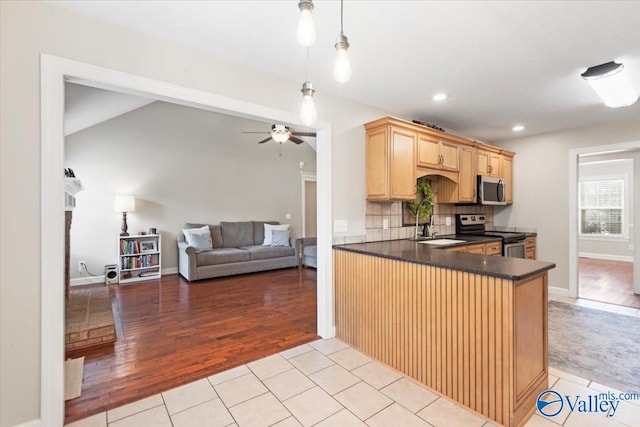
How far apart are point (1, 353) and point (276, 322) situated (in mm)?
2132

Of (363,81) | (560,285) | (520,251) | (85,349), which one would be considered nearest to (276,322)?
(85,349)

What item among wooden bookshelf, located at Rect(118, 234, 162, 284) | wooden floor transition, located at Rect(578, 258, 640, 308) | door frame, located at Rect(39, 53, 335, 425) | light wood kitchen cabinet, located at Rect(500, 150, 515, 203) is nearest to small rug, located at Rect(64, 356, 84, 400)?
door frame, located at Rect(39, 53, 335, 425)

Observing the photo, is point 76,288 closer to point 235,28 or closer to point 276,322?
point 276,322

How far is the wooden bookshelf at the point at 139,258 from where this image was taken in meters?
5.03

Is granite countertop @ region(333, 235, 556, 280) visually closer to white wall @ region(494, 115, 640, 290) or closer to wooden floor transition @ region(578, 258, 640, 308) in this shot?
white wall @ region(494, 115, 640, 290)

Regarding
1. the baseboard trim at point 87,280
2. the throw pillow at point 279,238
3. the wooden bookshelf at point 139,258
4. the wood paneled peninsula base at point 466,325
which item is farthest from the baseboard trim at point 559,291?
the baseboard trim at point 87,280

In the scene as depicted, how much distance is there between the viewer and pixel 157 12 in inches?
67.0

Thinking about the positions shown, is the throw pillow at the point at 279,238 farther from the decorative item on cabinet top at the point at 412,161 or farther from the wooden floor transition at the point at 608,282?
the wooden floor transition at the point at 608,282

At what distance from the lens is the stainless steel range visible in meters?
3.82

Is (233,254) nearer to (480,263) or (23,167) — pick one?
(23,167)

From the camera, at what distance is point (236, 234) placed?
6227 mm

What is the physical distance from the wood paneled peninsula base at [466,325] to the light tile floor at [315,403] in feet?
0.42

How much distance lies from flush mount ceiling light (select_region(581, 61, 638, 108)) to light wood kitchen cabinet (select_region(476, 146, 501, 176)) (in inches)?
55.0

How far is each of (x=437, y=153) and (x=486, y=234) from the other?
1747 millimetres
